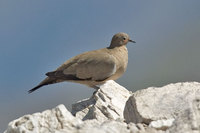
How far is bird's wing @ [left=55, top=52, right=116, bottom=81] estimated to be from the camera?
17406mm

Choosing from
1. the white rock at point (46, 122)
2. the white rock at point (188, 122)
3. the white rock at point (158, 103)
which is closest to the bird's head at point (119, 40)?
the white rock at point (158, 103)

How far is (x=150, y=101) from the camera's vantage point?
9844mm

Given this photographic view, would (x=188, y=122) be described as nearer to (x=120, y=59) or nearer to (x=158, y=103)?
(x=158, y=103)

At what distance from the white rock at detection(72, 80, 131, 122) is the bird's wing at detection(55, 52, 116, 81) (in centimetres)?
226

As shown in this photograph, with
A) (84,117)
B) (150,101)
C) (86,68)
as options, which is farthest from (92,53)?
(150,101)

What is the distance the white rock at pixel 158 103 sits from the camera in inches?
367

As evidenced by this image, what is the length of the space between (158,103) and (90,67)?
7.88 m

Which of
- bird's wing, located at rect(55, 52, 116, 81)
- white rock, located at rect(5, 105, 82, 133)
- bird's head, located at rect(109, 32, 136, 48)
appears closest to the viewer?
white rock, located at rect(5, 105, 82, 133)

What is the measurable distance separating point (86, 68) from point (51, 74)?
3.94ft

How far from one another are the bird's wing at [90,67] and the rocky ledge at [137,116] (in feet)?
14.2

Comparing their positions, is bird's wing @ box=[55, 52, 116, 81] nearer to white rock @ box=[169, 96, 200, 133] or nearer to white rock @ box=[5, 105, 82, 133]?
white rock @ box=[5, 105, 82, 133]

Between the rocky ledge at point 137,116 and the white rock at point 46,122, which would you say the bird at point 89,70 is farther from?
the white rock at point 46,122

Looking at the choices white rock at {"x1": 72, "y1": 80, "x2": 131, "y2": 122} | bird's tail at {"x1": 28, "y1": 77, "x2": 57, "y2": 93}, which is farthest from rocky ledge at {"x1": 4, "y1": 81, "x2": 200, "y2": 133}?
bird's tail at {"x1": 28, "y1": 77, "x2": 57, "y2": 93}

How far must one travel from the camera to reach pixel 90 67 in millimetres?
17516
